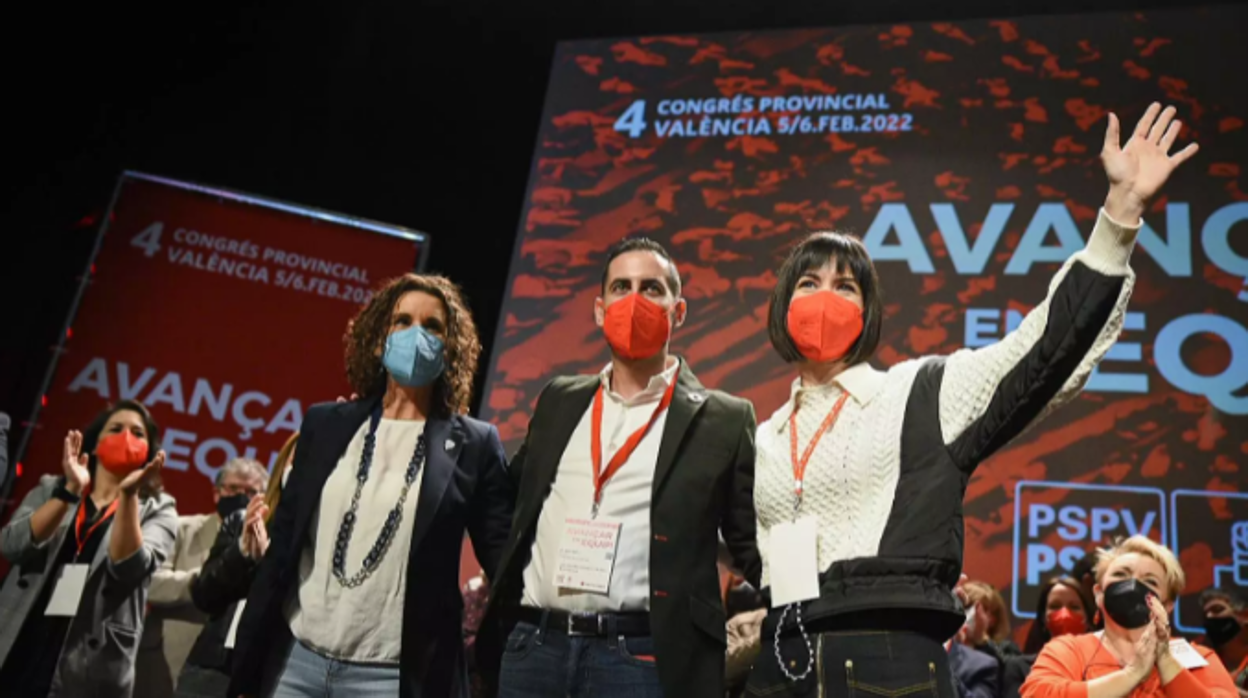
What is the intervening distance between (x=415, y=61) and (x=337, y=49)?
0.56m

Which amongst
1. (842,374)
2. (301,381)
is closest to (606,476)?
(842,374)

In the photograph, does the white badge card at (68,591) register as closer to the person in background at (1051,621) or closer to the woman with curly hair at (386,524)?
the woman with curly hair at (386,524)

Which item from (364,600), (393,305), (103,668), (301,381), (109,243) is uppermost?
(109,243)

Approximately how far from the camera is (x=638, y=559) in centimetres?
226

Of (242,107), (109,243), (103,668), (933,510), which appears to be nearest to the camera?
(933,510)

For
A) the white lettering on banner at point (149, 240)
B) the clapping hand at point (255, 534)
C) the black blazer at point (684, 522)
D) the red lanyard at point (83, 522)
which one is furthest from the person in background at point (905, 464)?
the white lettering on banner at point (149, 240)

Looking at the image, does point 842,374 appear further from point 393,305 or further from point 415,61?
point 415,61

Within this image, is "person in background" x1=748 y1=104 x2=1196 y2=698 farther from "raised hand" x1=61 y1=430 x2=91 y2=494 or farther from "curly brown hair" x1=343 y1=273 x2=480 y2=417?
"raised hand" x1=61 y1=430 x2=91 y2=494

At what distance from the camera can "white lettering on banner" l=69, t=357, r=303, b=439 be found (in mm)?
6555

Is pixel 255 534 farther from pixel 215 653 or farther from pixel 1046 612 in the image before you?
pixel 1046 612

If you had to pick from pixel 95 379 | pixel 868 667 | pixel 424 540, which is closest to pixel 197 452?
pixel 95 379

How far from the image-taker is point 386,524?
2508 mm

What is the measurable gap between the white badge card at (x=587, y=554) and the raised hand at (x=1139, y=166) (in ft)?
3.78

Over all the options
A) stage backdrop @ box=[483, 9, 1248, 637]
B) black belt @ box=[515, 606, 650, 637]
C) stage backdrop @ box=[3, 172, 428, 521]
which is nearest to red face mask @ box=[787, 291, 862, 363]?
black belt @ box=[515, 606, 650, 637]
